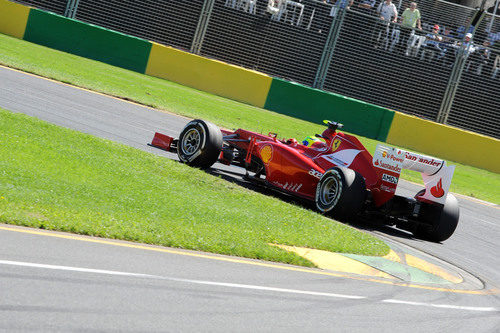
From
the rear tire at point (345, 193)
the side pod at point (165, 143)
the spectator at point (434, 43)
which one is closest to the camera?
the rear tire at point (345, 193)

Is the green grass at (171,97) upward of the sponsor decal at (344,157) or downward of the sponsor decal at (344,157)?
downward

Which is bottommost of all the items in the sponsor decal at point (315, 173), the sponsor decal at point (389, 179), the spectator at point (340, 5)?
the sponsor decal at point (315, 173)

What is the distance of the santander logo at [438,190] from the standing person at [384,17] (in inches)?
539

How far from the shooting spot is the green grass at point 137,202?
7375mm

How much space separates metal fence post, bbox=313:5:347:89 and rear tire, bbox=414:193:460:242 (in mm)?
13515

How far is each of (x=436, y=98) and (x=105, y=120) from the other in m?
12.8

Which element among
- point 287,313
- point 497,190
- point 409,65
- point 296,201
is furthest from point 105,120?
point 409,65

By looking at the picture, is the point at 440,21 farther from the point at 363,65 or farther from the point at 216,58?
the point at 216,58

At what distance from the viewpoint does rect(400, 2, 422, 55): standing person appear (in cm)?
2344

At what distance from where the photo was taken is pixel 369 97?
951 inches

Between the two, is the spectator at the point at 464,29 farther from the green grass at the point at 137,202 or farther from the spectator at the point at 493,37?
the green grass at the point at 137,202

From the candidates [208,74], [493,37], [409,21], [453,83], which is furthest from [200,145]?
[493,37]

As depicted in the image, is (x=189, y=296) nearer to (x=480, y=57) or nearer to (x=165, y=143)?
(x=165, y=143)

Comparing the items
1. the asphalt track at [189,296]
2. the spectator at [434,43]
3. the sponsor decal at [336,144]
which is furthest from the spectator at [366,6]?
the asphalt track at [189,296]
